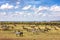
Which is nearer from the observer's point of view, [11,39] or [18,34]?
[11,39]

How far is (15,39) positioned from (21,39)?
0.93 meters

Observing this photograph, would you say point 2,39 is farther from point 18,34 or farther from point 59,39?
point 59,39

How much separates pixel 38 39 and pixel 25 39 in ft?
6.58

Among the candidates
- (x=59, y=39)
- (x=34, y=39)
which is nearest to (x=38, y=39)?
(x=34, y=39)

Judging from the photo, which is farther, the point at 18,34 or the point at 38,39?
the point at 18,34

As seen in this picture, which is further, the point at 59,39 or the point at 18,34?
the point at 18,34

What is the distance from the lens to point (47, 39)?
35156 millimetres

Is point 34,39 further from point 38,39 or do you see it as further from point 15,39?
point 15,39

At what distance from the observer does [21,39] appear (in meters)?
35.1

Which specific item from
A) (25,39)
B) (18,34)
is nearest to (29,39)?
(25,39)

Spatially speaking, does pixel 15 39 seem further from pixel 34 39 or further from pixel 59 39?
pixel 59 39

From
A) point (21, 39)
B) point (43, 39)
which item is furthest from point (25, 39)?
point (43, 39)

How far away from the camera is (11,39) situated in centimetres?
3531

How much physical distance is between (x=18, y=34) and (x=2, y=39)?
536 centimetres
